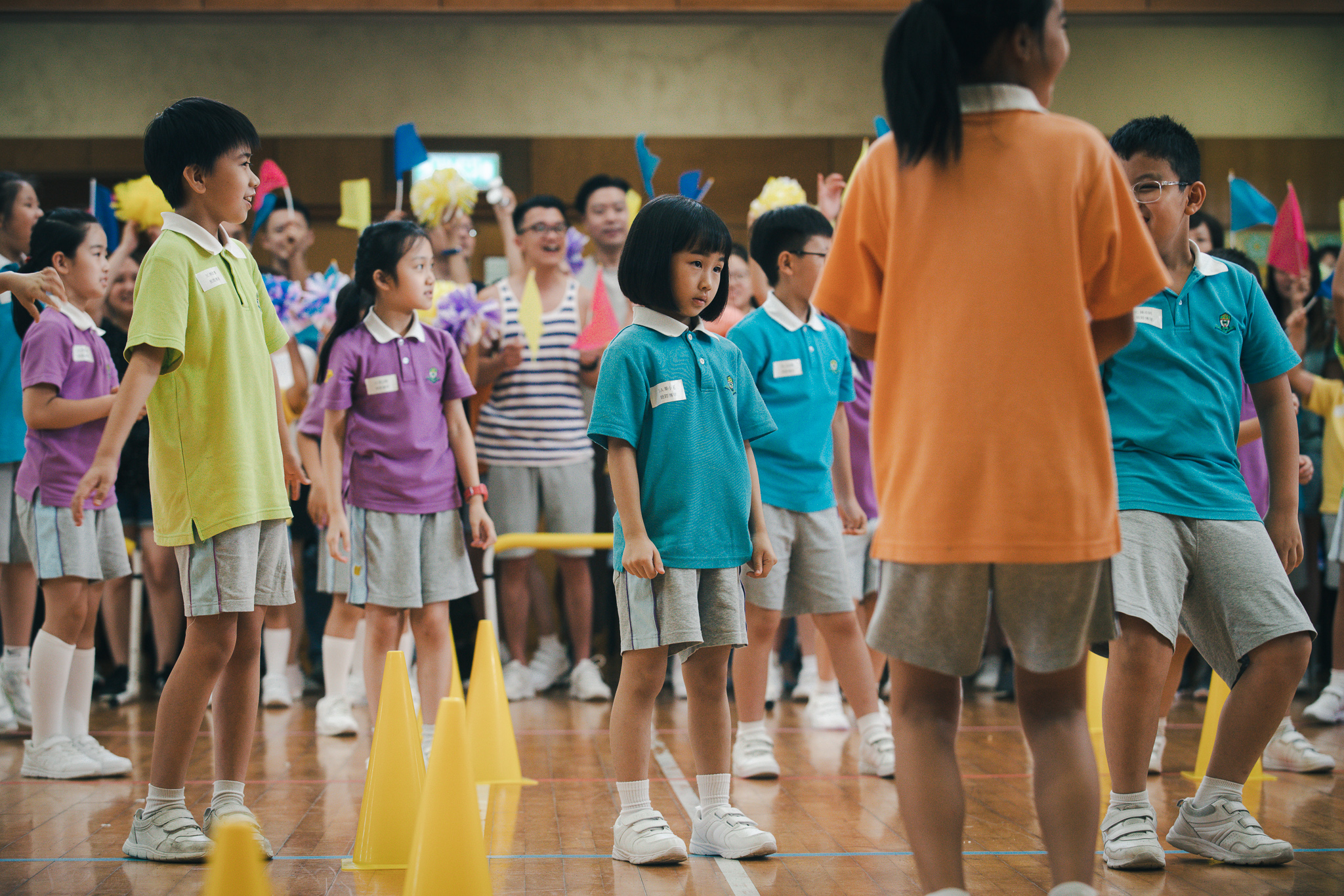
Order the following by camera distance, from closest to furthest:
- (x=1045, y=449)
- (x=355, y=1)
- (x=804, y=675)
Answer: (x=1045, y=449)
(x=804, y=675)
(x=355, y=1)

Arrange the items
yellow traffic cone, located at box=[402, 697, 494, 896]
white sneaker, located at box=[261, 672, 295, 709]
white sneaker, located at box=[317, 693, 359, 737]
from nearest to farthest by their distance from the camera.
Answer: yellow traffic cone, located at box=[402, 697, 494, 896] < white sneaker, located at box=[317, 693, 359, 737] < white sneaker, located at box=[261, 672, 295, 709]

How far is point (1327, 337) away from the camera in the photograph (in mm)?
5758

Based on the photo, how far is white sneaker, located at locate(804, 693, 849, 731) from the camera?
14.4ft

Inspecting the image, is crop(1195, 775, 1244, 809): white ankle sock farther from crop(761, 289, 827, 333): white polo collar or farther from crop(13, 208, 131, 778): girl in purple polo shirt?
crop(13, 208, 131, 778): girl in purple polo shirt

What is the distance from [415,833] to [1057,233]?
1.60 meters

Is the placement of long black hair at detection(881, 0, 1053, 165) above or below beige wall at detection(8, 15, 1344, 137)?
below

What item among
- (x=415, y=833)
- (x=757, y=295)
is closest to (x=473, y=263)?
(x=757, y=295)

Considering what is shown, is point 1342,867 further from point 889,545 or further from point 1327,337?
point 1327,337

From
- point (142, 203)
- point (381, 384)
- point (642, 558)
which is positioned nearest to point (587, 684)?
point (381, 384)

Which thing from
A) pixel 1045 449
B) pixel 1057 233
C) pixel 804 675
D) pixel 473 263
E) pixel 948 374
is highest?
pixel 473 263

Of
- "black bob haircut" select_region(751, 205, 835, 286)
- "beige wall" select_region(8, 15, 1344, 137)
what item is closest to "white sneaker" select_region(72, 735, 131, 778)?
"black bob haircut" select_region(751, 205, 835, 286)

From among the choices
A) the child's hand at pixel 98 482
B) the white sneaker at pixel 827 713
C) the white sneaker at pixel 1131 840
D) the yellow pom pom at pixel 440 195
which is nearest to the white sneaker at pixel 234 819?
the child's hand at pixel 98 482

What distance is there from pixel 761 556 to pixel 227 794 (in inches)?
55.0

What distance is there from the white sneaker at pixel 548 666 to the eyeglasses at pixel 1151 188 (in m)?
3.52
